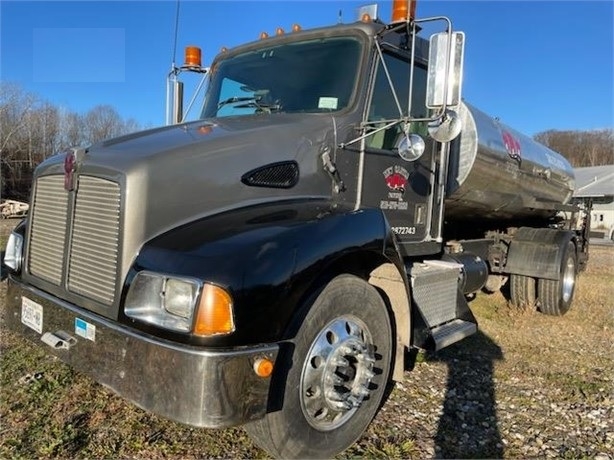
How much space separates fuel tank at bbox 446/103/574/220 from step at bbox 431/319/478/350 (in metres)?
1.50

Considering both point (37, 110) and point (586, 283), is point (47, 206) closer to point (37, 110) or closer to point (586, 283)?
point (586, 283)

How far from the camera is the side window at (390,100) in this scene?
378 cm

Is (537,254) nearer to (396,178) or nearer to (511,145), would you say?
(511,145)

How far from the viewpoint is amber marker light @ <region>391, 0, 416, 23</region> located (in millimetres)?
3623

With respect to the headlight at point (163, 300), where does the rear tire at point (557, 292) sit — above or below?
below

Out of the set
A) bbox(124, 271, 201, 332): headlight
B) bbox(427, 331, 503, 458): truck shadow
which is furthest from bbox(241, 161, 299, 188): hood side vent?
bbox(427, 331, 503, 458): truck shadow

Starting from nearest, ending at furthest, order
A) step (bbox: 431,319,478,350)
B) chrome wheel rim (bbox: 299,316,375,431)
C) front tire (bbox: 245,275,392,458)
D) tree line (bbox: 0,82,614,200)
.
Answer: front tire (bbox: 245,275,392,458) → chrome wheel rim (bbox: 299,316,375,431) → step (bbox: 431,319,478,350) → tree line (bbox: 0,82,614,200)

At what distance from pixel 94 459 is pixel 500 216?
228 inches

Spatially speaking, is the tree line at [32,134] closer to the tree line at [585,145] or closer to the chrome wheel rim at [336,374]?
the chrome wheel rim at [336,374]

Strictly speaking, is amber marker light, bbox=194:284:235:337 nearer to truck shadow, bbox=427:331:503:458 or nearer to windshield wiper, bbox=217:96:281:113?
truck shadow, bbox=427:331:503:458

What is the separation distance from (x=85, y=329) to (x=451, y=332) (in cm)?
271

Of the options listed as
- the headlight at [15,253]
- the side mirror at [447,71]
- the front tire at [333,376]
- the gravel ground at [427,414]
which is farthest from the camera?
the headlight at [15,253]

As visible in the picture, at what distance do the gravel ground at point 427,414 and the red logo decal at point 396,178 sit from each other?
164cm

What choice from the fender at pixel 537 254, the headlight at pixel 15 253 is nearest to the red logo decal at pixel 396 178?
the headlight at pixel 15 253
